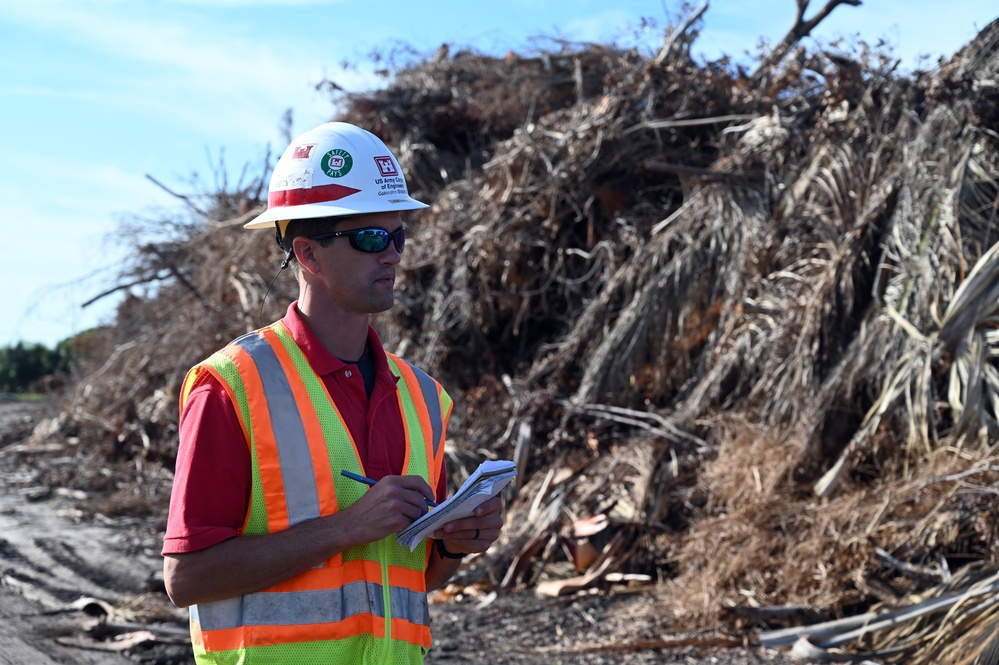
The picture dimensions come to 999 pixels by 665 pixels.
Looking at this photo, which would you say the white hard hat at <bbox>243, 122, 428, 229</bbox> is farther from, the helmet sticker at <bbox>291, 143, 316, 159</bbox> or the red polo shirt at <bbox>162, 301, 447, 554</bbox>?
the red polo shirt at <bbox>162, 301, 447, 554</bbox>

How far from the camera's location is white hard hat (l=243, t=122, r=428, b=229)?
245cm

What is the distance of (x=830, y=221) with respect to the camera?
24.6 feet

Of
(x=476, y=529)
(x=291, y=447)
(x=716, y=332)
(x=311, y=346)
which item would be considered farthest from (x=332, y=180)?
(x=716, y=332)

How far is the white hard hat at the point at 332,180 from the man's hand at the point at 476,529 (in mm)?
793

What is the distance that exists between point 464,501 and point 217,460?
56 centimetres

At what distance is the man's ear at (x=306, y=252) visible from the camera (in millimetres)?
2482

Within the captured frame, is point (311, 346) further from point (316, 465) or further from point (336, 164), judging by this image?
point (336, 164)

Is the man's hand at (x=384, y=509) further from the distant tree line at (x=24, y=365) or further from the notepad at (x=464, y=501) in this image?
the distant tree line at (x=24, y=365)

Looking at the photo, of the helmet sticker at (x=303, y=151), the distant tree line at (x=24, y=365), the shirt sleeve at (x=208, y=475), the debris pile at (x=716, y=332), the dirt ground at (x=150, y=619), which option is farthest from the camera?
the distant tree line at (x=24, y=365)

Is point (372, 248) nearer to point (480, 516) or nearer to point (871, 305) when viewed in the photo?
point (480, 516)

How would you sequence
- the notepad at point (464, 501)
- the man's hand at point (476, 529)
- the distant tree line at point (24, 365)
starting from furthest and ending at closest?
the distant tree line at point (24, 365)
the man's hand at point (476, 529)
the notepad at point (464, 501)

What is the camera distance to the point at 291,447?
224 cm

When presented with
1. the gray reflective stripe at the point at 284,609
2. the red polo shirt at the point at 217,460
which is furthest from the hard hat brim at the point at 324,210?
the gray reflective stripe at the point at 284,609

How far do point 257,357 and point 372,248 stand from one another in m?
0.40
